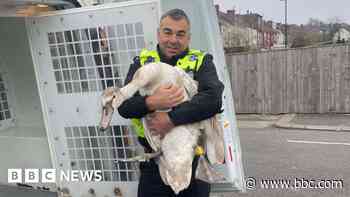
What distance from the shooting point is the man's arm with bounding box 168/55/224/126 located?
1.85 m

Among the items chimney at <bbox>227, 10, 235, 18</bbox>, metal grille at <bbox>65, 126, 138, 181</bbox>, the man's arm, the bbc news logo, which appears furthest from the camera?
chimney at <bbox>227, 10, 235, 18</bbox>

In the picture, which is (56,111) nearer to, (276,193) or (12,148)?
(12,148)

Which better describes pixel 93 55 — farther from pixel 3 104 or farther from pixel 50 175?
pixel 3 104

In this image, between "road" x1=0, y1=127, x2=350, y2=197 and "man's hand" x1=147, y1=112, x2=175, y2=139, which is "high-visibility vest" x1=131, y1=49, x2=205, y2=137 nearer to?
"man's hand" x1=147, y1=112, x2=175, y2=139

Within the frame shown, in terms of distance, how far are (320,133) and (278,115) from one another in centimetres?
228

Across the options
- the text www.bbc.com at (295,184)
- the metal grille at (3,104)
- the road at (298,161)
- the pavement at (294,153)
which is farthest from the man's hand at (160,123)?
the text www.bbc.com at (295,184)

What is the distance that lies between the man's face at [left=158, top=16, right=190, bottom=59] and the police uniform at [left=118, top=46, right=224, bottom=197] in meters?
0.06

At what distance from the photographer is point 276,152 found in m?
6.26

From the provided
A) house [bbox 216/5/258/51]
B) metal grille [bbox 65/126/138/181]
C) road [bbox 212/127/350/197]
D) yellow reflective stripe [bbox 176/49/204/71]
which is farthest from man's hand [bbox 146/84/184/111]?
house [bbox 216/5/258/51]

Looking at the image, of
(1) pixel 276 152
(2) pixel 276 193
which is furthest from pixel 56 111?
(1) pixel 276 152

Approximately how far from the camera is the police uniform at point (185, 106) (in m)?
1.86

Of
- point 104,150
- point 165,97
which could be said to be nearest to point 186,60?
point 165,97

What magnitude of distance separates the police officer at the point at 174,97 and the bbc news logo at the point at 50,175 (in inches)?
26.5

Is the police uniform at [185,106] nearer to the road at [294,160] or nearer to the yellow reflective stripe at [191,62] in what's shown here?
the yellow reflective stripe at [191,62]
